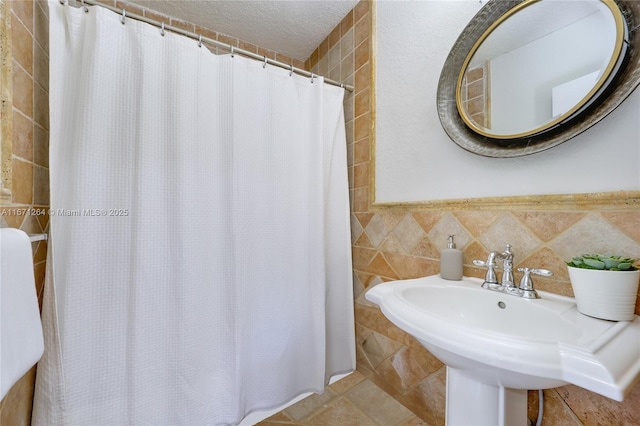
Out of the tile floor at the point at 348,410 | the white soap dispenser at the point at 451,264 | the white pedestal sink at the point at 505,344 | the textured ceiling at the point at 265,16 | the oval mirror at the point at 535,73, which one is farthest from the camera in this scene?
the textured ceiling at the point at 265,16

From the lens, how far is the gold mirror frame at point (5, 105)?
27.3 inches

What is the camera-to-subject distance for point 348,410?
117 centimetres

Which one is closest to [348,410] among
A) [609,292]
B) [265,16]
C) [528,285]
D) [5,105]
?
[528,285]

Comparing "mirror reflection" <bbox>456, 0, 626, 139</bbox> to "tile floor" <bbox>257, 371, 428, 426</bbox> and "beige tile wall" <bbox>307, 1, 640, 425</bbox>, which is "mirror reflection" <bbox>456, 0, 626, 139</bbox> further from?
"tile floor" <bbox>257, 371, 428, 426</bbox>

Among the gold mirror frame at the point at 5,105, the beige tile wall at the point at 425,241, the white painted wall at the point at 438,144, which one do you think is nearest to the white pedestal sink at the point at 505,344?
the beige tile wall at the point at 425,241

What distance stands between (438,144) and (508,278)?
0.57 metres

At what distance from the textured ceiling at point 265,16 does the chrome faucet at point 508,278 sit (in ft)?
5.21

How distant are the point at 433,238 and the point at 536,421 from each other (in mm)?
633

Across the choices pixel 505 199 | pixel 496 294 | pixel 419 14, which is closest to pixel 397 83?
pixel 419 14

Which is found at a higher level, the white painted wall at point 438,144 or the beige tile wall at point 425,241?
the white painted wall at point 438,144

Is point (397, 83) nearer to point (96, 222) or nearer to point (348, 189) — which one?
point (348, 189)

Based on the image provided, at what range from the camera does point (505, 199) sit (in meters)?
0.85

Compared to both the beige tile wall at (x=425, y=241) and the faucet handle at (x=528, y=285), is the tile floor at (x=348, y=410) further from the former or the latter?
the faucet handle at (x=528, y=285)

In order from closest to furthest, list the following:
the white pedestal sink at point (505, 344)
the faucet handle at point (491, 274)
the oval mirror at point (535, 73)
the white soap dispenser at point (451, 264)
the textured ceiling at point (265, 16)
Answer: the white pedestal sink at point (505, 344) → the oval mirror at point (535, 73) → the faucet handle at point (491, 274) → the white soap dispenser at point (451, 264) → the textured ceiling at point (265, 16)
